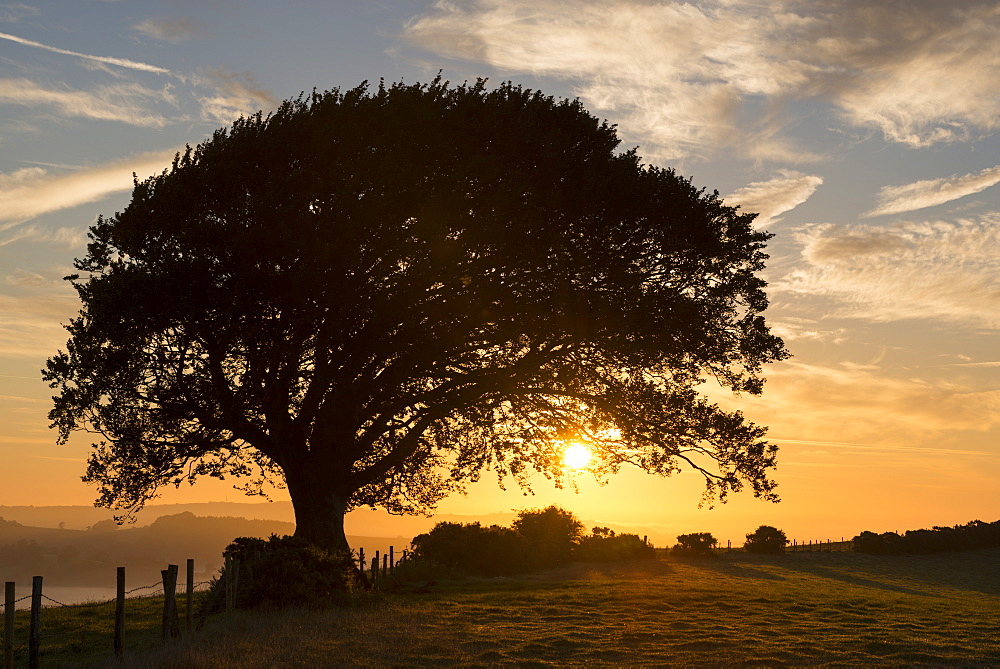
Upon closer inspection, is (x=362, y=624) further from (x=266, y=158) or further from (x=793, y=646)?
(x=266, y=158)

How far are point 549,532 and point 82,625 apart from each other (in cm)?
3134

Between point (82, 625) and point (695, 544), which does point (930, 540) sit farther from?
point (82, 625)

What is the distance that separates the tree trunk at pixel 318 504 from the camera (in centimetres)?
2902

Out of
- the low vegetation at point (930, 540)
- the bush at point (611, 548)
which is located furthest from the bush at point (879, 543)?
the bush at point (611, 548)

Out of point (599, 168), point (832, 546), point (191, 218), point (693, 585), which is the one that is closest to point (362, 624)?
point (191, 218)

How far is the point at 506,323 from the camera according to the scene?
26.9m

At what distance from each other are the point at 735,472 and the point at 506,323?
9163 millimetres

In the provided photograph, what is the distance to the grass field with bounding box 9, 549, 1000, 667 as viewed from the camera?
1898cm

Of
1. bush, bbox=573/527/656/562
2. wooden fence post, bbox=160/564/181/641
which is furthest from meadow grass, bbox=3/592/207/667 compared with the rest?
bush, bbox=573/527/656/562

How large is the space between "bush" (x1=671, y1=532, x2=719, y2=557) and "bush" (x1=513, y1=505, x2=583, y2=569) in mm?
9508

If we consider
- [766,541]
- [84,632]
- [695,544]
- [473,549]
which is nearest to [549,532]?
[473,549]

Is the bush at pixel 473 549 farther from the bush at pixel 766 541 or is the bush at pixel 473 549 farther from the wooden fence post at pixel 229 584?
the bush at pixel 766 541

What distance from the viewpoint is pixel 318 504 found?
29281mm

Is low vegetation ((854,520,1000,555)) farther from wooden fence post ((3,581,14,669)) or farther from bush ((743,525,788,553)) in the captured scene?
wooden fence post ((3,581,14,669))
